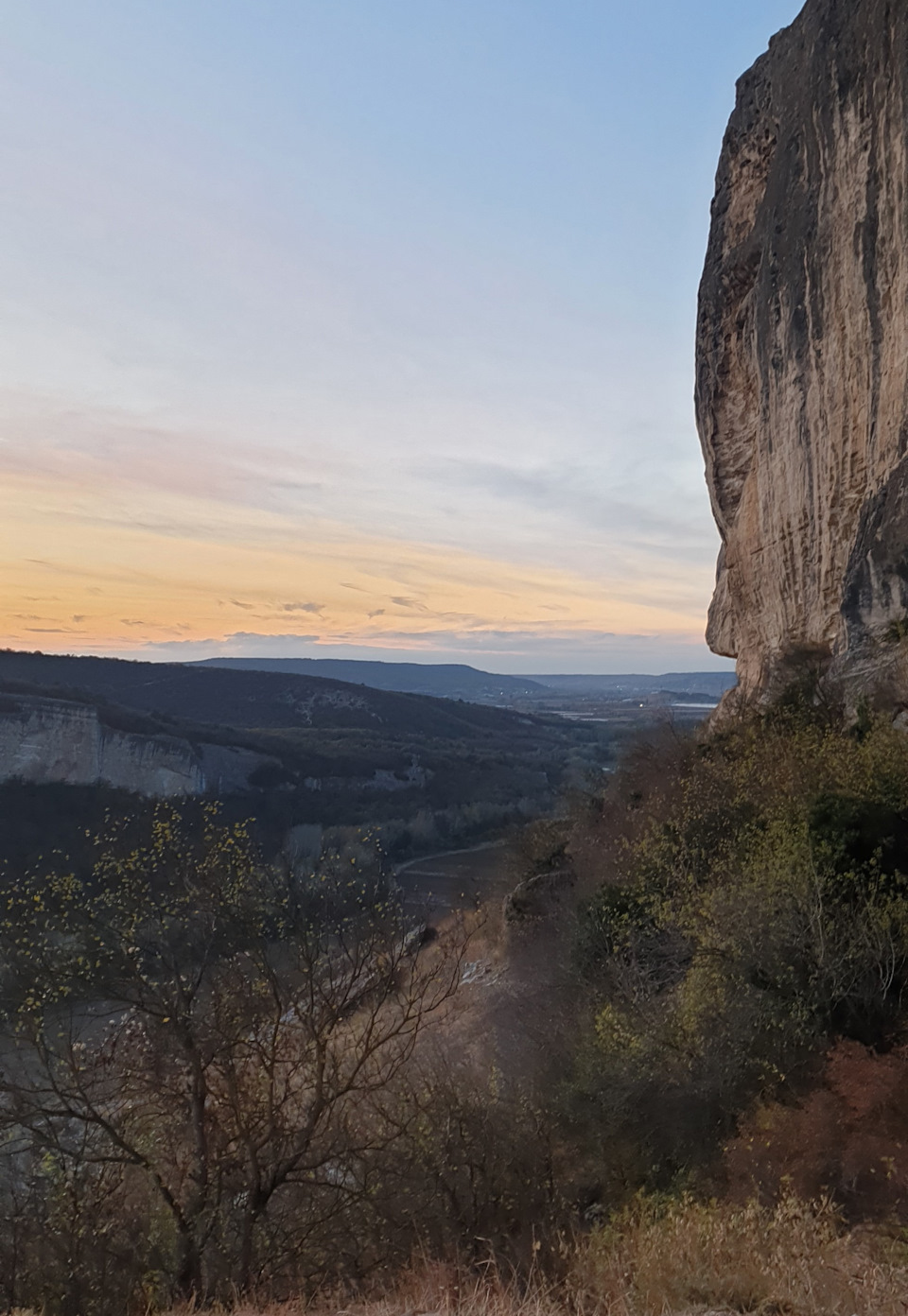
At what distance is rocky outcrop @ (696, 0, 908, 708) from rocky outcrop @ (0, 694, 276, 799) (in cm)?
4262

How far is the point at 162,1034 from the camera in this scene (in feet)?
29.9

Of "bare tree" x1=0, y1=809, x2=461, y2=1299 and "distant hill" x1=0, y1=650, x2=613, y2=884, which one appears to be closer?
"bare tree" x1=0, y1=809, x2=461, y2=1299

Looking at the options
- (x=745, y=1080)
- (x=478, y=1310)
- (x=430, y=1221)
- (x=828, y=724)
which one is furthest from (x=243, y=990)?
(x=828, y=724)

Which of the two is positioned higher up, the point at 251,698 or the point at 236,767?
the point at 251,698

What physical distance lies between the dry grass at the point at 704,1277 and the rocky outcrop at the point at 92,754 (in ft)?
156

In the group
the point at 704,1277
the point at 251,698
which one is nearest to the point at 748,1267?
the point at 704,1277

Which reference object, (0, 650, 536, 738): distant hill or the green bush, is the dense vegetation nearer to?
the green bush

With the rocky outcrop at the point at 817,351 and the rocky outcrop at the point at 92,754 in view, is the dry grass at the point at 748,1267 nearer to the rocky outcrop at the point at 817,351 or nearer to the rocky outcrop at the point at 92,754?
the rocky outcrop at the point at 817,351

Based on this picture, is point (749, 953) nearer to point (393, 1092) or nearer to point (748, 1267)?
point (748, 1267)

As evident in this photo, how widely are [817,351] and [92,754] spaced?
2103 inches

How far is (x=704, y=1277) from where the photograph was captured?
5430 mm

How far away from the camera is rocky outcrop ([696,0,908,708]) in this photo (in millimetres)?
13883

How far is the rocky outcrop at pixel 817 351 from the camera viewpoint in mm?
13883

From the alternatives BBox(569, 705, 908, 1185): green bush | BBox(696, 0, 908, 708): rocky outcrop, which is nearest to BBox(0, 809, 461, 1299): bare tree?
BBox(569, 705, 908, 1185): green bush
